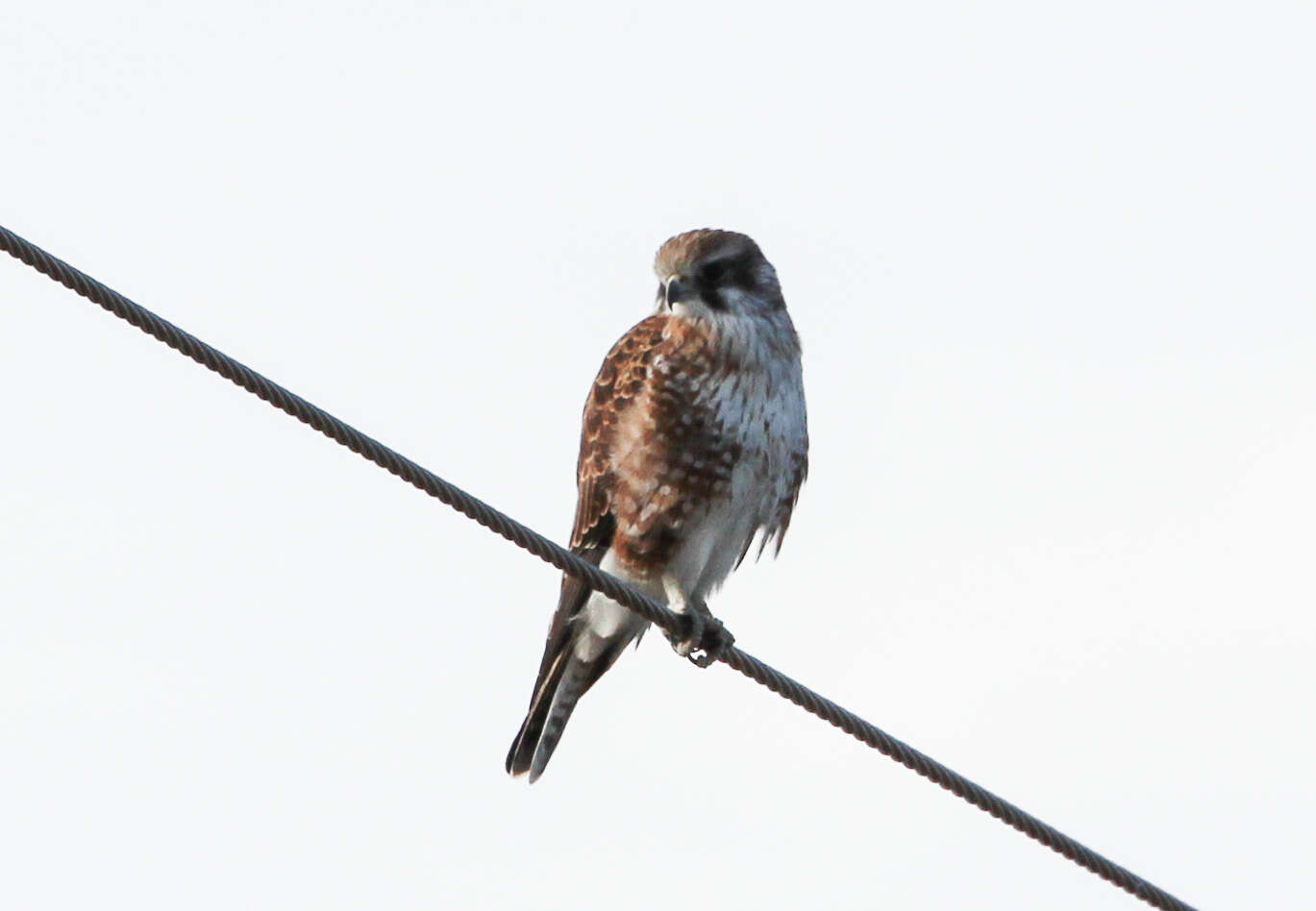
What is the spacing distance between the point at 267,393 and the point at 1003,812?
214cm

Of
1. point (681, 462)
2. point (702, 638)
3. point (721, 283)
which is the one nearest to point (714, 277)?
point (721, 283)

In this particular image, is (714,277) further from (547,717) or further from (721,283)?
(547,717)

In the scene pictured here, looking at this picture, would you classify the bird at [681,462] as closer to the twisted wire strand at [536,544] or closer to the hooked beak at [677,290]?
the hooked beak at [677,290]

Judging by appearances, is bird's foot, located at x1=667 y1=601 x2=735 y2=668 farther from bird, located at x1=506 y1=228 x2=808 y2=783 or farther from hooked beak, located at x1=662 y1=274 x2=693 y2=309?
hooked beak, located at x1=662 y1=274 x2=693 y2=309

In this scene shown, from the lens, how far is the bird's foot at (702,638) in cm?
736

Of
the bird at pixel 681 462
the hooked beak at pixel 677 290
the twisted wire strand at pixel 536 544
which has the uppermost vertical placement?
the hooked beak at pixel 677 290

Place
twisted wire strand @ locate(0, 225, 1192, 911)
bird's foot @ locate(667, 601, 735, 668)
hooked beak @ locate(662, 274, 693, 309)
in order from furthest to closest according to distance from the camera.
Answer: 1. hooked beak @ locate(662, 274, 693, 309)
2. bird's foot @ locate(667, 601, 735, 668)
3. twisted wire strand @ locate(0, 225, 1192, 911)

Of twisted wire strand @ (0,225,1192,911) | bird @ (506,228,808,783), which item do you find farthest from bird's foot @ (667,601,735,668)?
twisted wire strand @ (0,225,1192,911)

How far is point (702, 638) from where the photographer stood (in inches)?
291

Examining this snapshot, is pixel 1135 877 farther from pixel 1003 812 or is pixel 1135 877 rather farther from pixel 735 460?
pixel 735 460

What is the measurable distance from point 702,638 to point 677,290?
1289 mm

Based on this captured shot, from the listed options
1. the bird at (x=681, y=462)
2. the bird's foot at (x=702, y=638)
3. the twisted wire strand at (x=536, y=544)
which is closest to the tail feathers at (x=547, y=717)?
the bird at (x=681, y=462)

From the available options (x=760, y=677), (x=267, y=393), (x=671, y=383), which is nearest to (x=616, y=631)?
(x=671, y=383)

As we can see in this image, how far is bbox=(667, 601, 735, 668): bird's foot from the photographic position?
Result: 736 cm
